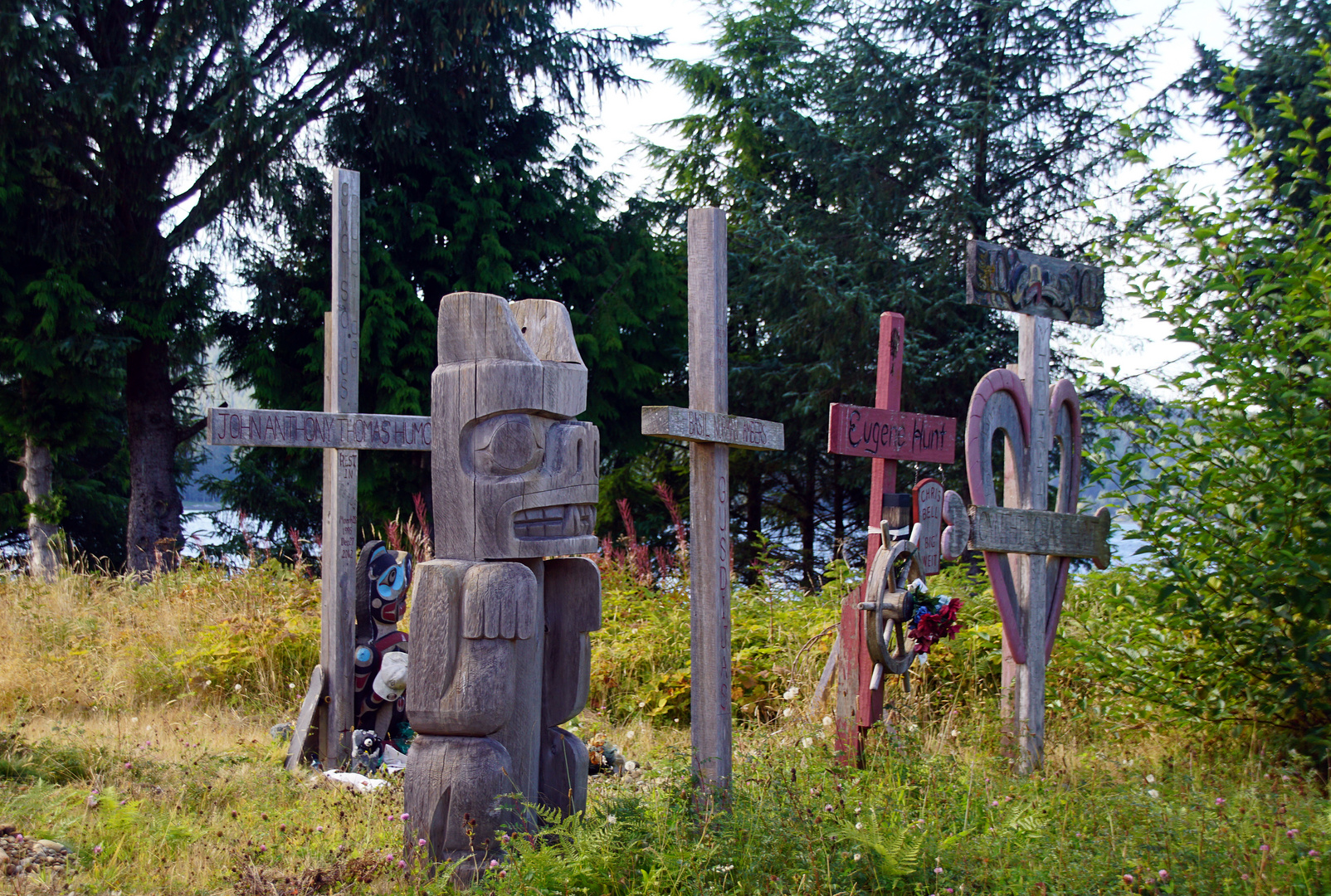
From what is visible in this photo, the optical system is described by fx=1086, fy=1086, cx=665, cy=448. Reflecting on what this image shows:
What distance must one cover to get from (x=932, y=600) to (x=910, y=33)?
34.1 ft

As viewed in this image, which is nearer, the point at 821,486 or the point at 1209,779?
the point at 1209,779

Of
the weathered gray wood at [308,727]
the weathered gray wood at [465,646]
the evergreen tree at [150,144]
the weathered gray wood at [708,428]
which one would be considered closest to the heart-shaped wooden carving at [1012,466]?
the weathered gray wood at [708,428]

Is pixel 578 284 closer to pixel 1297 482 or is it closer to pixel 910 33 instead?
pixel 910 33

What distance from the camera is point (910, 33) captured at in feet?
44.9

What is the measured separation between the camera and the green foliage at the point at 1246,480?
5105mm

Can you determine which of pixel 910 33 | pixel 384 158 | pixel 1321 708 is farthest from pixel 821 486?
pixel 1321 708

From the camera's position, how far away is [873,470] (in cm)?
535

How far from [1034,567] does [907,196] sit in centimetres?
884

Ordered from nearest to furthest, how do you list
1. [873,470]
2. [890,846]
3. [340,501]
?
1. [890,846]
2. [873,470]
3. [340,501]

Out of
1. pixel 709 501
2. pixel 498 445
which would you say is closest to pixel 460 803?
pixel 498 445

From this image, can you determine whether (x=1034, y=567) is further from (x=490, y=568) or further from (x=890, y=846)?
(x=490, y=568)

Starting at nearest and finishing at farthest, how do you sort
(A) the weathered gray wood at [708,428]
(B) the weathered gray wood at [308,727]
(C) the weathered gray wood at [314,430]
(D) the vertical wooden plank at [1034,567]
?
(A) the weathered gray wood at [708,428], (C) the weathered gray wood at [314,430], (D) the vertical wooden plank at [1034,567], (B) the weathered gray wood at [308,727]

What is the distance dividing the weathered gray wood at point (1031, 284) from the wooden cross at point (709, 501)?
1620 mm

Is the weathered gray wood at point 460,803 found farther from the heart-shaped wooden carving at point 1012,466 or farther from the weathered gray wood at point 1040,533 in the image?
the weathered gray wood at point 1040,533
